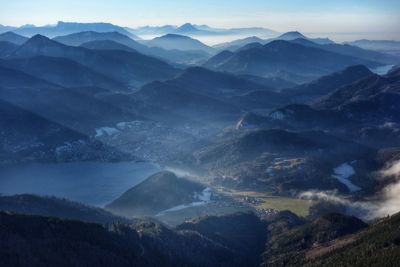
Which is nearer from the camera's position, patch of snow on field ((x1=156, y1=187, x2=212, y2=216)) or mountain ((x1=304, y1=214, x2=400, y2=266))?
mountain ((x1=304, y1=214, x2=400, y2=266))

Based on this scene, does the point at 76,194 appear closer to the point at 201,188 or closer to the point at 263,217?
the point at 201,188

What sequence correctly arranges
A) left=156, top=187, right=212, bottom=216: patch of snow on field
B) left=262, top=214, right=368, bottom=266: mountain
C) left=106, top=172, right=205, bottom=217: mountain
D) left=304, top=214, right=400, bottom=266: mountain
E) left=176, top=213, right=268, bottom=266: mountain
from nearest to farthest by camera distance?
1. left=304, top=214, right=400, bottom=266: mountain
2. left=262, top=214, right=368, bottom=266: mountain
3. left=176, top=213, right=268, bottom=266: mountain
4. left=106, top=172, right=205, bottom=217: mountain
5. left=156, top=187, right=212, bottom=216: patch of snow on field

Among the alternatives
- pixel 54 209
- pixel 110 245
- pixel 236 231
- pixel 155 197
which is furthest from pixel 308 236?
pixel 155 197

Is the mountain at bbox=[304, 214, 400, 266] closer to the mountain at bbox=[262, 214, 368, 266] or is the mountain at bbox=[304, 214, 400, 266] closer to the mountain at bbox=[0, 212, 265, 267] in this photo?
the mountain at bbox=[262, 214, 368, 266]

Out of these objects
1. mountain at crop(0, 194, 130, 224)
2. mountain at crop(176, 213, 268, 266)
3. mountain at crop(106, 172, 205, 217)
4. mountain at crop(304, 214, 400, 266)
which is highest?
mountain at crop(304, 214, 400, 266)

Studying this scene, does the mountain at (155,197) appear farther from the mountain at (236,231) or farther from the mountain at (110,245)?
the mountain at (110,245)

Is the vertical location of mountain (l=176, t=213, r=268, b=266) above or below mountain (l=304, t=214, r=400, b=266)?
below

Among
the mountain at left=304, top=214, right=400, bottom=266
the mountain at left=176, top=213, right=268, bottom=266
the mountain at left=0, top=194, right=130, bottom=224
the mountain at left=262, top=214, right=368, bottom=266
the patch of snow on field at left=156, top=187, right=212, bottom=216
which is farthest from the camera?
the patch of snow on field at left=156, top=187, right=212, bottom=216

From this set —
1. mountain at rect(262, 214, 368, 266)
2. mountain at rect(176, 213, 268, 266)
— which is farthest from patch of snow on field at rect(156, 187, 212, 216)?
mountain at rect(262, 214, 368, 266)
